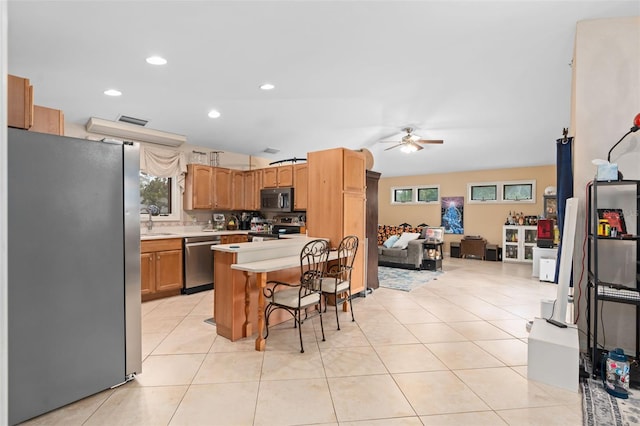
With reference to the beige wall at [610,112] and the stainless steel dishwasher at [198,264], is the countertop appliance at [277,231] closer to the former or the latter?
the stainless steel dishwasher at [198,264]

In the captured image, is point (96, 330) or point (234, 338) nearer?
point (96, 330)

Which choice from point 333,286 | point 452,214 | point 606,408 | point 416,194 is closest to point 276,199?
point 333,286

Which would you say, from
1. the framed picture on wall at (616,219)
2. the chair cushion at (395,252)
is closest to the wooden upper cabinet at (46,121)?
the framed picture on wall at (616,219)

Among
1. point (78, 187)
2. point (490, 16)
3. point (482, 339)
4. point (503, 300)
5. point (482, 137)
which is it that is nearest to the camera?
point (78, 187)

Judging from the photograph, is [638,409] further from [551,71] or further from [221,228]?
[221,228]

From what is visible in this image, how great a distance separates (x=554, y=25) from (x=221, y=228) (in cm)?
535

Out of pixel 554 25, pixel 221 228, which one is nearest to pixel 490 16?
pixel 554 25

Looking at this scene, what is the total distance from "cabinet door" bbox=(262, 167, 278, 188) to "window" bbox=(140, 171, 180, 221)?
154cm

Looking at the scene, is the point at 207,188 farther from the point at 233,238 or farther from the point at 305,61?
the point at 305,61

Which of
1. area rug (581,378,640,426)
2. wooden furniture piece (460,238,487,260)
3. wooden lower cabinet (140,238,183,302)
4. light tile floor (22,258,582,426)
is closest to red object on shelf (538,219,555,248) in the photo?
wooden furniture piece (460,238,487,260)

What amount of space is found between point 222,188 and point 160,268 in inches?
76.2

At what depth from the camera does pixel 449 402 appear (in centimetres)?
Result: 207

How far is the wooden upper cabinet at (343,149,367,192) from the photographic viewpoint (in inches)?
157

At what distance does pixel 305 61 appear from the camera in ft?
9.63
